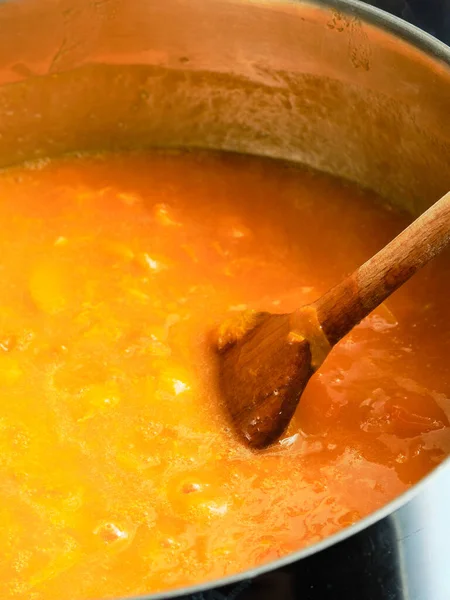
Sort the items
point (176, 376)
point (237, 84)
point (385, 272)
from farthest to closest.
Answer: point (237, 84)
point (176, 376)
point (385, 272)

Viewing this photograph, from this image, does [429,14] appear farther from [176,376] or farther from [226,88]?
[176,376]

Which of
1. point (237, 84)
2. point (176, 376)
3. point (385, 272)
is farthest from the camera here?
point (237, 84)

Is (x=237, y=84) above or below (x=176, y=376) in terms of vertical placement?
above

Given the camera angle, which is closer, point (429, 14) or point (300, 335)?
point (300, 335)

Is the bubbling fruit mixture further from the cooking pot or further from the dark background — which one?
the dark background

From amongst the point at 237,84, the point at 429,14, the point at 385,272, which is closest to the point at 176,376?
the point at 385,272

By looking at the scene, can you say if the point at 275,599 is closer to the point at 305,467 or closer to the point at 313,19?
the point at 305,467

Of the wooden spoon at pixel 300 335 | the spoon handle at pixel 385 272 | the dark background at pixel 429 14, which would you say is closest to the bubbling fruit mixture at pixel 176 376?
the wooden spoon at pixel 300 335

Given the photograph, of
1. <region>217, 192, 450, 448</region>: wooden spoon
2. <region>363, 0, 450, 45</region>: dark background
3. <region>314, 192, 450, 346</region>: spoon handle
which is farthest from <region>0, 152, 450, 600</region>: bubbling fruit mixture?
<region>363, 0, 450, 45</region>: dark background

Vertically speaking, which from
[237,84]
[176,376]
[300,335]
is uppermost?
[300,335]
